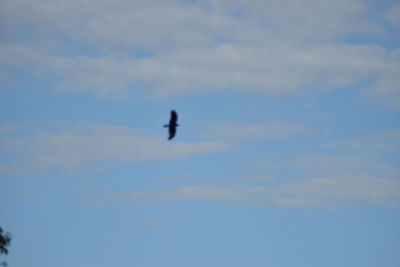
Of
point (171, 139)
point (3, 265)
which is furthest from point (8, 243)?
point (171, 139)

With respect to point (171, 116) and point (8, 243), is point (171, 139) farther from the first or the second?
point (8, 243)

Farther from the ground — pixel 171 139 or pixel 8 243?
pixel 171 139

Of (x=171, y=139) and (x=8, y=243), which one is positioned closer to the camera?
(x=171, y=139)

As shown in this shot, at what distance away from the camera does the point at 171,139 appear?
205 ft

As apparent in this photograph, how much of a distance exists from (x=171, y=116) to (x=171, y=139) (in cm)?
165

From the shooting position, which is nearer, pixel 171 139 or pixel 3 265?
pixel 171 139

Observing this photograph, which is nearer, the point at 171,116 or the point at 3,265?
the point at 171,116

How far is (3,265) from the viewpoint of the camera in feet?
246

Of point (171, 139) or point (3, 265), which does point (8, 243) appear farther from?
point (171, 139)

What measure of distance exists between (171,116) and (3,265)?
20.4 metres

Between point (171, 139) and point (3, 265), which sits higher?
point (171, 139)

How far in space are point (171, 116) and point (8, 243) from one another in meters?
19.8

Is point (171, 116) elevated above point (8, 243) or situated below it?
above
